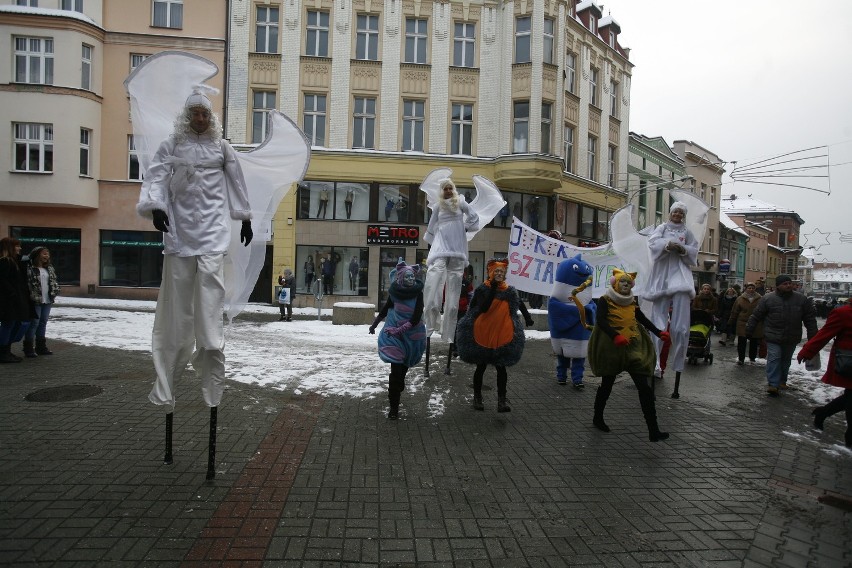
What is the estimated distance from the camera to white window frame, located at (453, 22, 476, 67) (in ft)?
86.2

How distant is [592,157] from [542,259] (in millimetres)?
23396

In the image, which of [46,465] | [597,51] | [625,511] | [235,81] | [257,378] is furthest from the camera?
[597,51]

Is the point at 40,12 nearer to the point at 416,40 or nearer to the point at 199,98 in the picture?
the point at 416,40

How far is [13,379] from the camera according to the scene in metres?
7.42

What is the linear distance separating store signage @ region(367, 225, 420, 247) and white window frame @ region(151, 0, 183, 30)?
11.9 m

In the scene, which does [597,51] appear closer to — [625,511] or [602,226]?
[602,226]

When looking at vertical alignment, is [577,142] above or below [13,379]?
above

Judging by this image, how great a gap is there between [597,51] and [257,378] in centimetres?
2936

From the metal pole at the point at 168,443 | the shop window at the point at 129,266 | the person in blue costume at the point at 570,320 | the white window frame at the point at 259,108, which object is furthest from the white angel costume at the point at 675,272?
the shop window at the point at 129,266

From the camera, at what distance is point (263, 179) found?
5016mm

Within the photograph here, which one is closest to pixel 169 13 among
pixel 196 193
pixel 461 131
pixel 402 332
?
pixel 461 131

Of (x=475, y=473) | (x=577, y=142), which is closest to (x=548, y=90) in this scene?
(x=577, y=142)

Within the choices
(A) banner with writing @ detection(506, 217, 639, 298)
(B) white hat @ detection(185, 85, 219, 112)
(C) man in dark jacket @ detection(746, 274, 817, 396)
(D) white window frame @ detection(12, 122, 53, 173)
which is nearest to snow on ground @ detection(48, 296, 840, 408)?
(C) man in dark jacket @ detection(746, 274, 817, 396)

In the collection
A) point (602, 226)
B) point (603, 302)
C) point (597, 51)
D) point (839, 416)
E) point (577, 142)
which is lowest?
point (839, 416)
